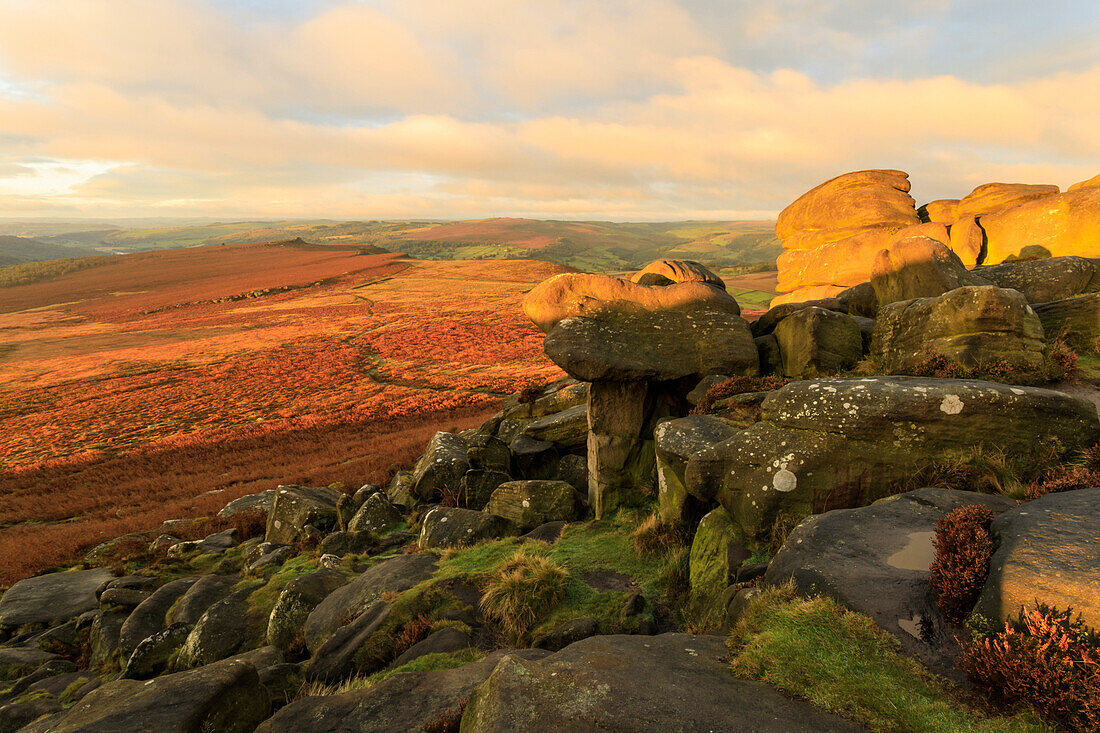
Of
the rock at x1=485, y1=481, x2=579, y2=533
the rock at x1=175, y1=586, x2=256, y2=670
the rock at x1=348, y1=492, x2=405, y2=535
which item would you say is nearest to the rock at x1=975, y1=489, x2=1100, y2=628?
the rock at x1=485, y1=481, x2=579, y2=533

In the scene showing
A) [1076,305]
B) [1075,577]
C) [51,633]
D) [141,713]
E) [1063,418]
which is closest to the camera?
[1075,577]

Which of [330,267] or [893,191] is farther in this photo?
[330,267]

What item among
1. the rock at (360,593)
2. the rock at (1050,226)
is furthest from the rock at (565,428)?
the rock at (1050,226)

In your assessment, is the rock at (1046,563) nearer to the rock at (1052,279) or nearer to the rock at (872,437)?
the rock at (872,437)

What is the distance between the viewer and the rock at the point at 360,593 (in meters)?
10.7

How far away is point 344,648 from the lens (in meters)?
9.46

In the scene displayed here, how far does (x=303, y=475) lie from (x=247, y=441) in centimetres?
1200

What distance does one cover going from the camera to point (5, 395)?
5134 centimetres

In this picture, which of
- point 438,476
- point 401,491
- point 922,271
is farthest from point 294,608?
point 922,271

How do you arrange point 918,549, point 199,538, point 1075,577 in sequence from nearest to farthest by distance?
point 1075,577 < point 918,549 < point 199,538

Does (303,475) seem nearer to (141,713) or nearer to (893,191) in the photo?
(141,713)

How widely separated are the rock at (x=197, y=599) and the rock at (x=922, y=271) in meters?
22.9

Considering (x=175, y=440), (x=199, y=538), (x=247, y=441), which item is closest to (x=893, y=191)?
(x=199, y=538)

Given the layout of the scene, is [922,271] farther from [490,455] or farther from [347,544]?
[347,544]
